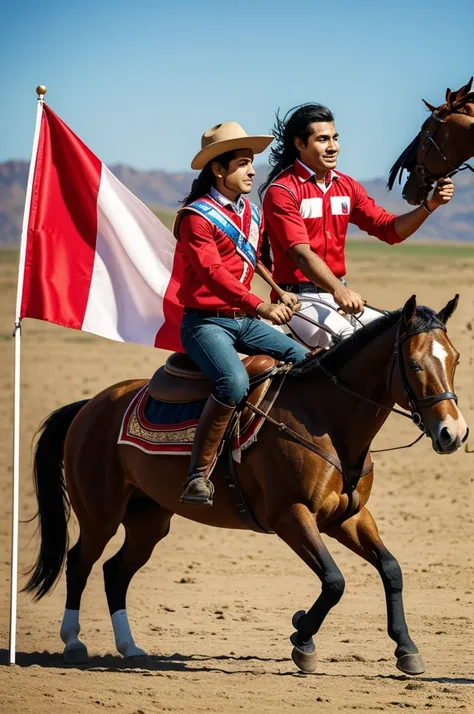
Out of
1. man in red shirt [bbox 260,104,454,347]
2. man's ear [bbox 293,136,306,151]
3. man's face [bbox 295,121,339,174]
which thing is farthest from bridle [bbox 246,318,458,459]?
man's ear [bbox 293,136,306,151]

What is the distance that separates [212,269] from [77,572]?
2.57 metres

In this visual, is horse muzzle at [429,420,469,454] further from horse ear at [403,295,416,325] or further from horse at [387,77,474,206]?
horse at [387,77,474,206]

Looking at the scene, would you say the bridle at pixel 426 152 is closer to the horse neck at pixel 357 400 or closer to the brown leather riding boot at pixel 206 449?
the horse neck at pixel 357 400

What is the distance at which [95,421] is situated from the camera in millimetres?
8641

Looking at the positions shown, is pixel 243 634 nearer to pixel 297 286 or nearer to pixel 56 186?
pixel 297 286

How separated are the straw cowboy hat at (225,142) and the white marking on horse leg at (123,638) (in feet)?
9.95

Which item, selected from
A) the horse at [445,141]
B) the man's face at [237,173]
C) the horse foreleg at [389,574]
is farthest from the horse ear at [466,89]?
the horse foreleg at [389,574]

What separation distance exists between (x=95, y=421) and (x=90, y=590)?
2857 mm

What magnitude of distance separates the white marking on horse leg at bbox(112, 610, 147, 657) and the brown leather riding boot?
135cm

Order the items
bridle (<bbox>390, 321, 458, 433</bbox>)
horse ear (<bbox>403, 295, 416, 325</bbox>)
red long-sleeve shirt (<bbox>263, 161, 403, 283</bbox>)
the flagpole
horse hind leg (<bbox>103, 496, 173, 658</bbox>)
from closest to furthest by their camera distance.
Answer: bridle (<bbox>390, 321, 458, 433</bbox>)
horse ear (<bbox>403, 295, 416, 325</bbox>)
red long-sleeve shirt (<bbox>263, 161, 403, 283</bbox>)
the flagpole
horse hind leg (<bbox>103, 496, 173, 658</bbox>)

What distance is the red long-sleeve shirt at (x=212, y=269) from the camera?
720 cm

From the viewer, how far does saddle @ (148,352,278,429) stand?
25.0 feet

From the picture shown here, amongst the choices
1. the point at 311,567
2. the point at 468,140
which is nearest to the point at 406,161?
the point at 468,140

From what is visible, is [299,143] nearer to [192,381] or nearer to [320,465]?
[192,381]
